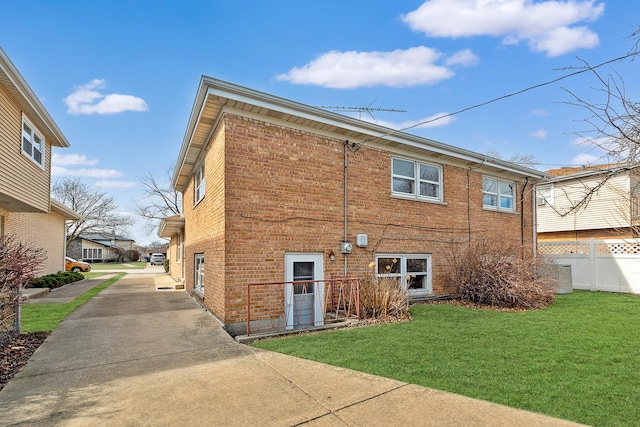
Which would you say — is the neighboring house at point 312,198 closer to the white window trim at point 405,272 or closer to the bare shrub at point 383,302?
the white window trim at point 405,272

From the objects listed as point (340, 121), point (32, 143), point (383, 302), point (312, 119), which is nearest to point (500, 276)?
point (383, 302)

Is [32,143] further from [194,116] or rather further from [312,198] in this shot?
[312,198]

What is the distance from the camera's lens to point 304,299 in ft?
26.6

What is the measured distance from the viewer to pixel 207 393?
398 cm

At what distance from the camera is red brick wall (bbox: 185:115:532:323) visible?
7.23m

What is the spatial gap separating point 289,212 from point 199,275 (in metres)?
4.79

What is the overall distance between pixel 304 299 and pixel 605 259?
1229 centimetres

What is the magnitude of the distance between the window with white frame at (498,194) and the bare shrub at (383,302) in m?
6.11

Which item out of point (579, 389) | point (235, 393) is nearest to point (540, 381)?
point (579, 389)

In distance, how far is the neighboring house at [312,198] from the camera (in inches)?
285

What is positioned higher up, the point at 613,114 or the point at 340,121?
the point at 340,121

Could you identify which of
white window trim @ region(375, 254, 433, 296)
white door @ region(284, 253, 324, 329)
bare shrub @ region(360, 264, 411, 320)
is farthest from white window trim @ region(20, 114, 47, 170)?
white window trim @ region(375, 254, 433, 296)

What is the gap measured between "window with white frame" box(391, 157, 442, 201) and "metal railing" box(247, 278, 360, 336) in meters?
3.36

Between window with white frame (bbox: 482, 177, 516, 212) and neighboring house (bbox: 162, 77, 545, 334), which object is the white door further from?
window with white frame (bbox: 482, 177, 516, 212)
